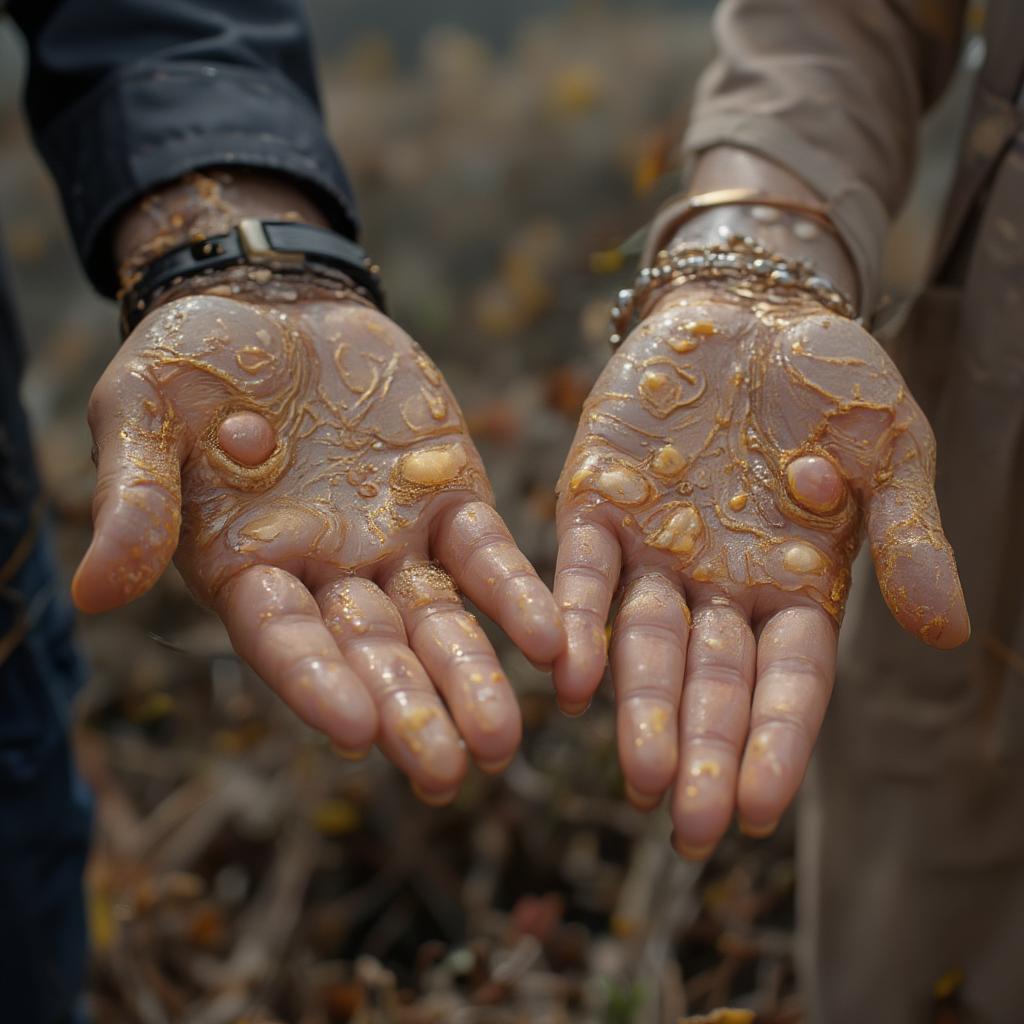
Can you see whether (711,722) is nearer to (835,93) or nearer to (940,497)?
(940,497)

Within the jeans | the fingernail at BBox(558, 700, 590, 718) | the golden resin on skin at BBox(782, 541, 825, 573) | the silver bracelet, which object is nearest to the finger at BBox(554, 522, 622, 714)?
the fingernail at BBox(558, 700, 590, 718)

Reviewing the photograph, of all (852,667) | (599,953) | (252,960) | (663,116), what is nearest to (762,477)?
(852,667)

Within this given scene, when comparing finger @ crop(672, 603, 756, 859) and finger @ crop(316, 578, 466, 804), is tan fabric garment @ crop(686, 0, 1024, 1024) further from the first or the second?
finger @ crop(316, 578, 466, 804)

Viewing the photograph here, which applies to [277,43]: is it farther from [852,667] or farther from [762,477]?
[852,667]

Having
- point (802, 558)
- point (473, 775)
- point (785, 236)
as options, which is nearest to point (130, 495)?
point (802, 558)

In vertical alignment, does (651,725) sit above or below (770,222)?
below

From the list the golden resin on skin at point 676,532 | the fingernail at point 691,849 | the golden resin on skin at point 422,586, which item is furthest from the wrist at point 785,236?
the fingernail at point 691,849

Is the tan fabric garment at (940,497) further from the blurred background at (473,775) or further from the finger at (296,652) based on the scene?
the finger at (296,652)
